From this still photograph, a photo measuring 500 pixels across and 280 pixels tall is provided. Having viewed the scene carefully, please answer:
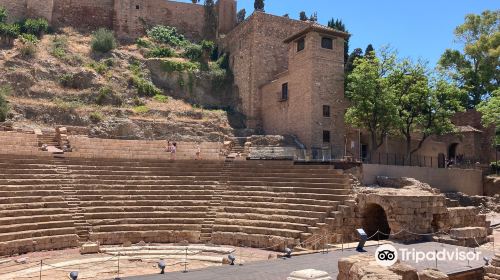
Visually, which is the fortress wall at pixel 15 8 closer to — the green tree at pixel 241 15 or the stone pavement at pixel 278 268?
the green tree at pixel 241 15

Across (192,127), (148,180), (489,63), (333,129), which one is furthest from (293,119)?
(489,63)

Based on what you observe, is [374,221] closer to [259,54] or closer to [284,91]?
[284,91]

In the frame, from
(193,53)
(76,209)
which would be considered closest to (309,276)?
(76,209)

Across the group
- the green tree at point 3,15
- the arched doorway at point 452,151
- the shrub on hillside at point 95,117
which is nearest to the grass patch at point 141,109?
the shrub on hillside at point 95,117

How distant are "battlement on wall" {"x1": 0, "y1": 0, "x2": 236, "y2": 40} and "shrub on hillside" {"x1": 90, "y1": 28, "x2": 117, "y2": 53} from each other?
10.3 feet

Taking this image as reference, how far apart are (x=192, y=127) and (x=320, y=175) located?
14937 millimetres

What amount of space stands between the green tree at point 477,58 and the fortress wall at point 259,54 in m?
14.6

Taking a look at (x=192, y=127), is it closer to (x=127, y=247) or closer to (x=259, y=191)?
(x=259, y=191)

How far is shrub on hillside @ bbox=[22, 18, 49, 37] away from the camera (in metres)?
39.4

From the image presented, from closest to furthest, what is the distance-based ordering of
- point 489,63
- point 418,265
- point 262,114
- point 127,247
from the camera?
point 418,265 → point 127,247 → point 262,114 → point 489,63

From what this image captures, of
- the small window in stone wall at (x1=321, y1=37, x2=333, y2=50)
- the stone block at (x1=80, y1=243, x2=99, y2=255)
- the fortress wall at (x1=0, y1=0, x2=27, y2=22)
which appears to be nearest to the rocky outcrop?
the stone block at (x1=80, y1=243, x2=99, y2=255)

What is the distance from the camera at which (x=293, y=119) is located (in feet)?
104

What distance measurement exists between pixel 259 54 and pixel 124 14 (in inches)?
636

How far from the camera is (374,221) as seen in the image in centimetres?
1895
